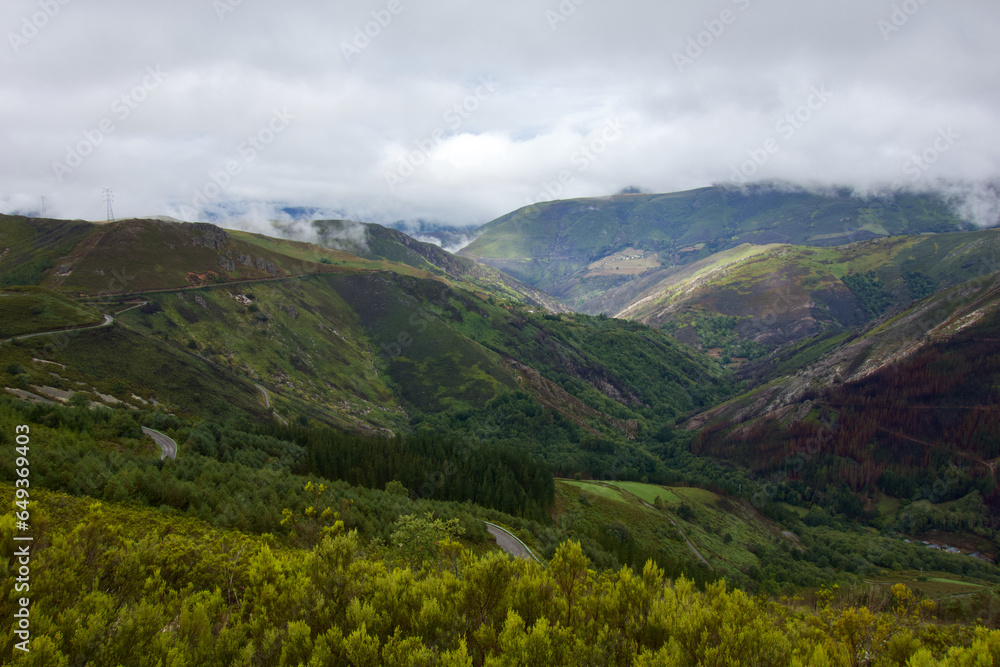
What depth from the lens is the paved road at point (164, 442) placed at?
4294 cm

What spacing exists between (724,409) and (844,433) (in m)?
47.3

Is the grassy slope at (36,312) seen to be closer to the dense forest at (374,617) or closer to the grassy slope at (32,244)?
the grassy slope at (32,244)

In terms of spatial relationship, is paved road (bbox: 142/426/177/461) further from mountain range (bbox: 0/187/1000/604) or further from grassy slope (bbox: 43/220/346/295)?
grassy slope (bbox: 43/220/346/295)

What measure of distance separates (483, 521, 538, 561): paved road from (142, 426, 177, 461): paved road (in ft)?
110

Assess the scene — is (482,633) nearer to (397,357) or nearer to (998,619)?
(998,619)

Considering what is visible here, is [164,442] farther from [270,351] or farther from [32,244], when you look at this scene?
[32,244]

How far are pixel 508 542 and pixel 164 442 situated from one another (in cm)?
3769

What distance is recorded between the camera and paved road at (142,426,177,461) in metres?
42.9

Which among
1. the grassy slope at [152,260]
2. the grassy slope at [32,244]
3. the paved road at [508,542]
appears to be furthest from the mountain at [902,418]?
the grassy slope at [32,244]

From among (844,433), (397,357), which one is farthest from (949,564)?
(397,357)

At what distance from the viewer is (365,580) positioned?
1470 cm

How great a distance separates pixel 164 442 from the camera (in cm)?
4628

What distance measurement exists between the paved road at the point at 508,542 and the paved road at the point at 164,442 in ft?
110

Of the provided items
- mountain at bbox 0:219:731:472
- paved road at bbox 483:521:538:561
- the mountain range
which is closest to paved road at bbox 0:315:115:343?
the mountain range
